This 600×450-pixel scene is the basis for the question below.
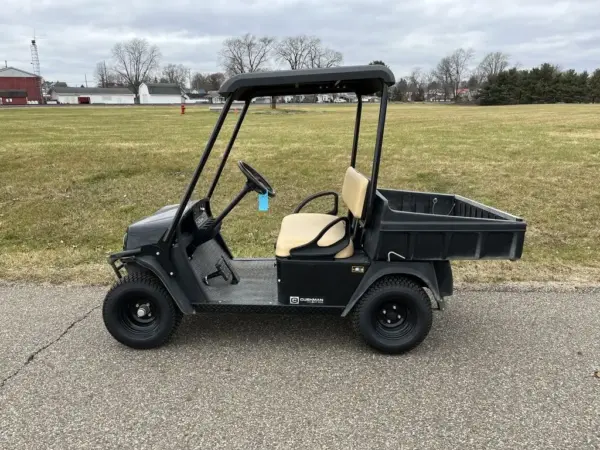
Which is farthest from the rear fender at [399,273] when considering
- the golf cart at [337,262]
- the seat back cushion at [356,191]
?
the seat back cushion at [356,191]

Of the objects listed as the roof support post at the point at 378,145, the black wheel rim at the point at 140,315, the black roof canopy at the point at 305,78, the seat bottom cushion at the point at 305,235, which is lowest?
the black wheel rim at the point at 140,315

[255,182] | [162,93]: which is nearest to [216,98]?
[255,182]

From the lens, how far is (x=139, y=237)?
10.5 ft

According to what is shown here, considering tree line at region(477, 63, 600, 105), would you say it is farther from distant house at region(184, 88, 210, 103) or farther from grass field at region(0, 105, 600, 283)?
distant house at region(184, 88, 210, 103)

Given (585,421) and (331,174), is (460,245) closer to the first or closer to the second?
(585,421)

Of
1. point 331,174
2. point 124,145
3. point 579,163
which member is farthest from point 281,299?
point 124,145

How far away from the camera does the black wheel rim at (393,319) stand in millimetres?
3131

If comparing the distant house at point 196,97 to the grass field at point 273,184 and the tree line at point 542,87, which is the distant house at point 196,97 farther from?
the grass field at point 273,184

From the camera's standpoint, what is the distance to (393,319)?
3191 millimetres

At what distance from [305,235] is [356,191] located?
45 centimetres

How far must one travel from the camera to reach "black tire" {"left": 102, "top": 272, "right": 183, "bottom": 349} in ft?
10.5

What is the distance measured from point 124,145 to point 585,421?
11.5m

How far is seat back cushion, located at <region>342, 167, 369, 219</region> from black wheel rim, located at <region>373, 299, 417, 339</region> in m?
0.59

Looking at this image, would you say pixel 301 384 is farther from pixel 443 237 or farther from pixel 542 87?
pixel 542 87
